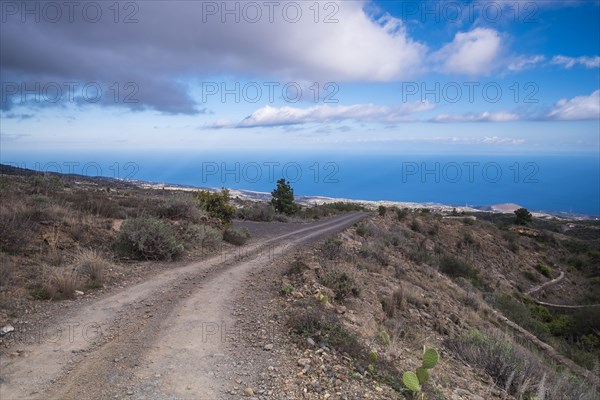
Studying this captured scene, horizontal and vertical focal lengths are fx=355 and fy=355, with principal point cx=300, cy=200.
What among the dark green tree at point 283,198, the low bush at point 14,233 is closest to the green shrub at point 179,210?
the low bush at point 14,233

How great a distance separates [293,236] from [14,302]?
431 inches

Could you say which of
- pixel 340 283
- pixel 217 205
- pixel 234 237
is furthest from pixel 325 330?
pixel 217 205

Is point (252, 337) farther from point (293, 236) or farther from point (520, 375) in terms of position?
point (293, 236)

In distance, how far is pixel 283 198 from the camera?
91.8 feet

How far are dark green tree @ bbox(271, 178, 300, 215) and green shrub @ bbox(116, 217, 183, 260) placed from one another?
1766 cm

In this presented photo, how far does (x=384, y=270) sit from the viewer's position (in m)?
11.7

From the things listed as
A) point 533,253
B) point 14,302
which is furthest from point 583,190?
point 14,302

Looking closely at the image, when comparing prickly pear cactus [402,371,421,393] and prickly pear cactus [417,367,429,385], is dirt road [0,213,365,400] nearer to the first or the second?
prickly pear cactus [402,371,421,393]

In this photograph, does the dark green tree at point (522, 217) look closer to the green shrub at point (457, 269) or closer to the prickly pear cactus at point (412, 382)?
the green shrub at point (457, 269)

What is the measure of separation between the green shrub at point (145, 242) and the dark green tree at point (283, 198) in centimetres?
1766

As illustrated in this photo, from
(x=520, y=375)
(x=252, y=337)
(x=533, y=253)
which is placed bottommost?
(x=533, y=253)

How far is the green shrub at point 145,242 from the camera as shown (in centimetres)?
962

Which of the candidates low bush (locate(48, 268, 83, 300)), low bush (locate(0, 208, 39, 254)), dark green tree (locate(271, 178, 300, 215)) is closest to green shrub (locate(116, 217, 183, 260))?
low bush (locate(0, 208, 39, 254))

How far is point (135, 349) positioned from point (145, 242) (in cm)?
538
